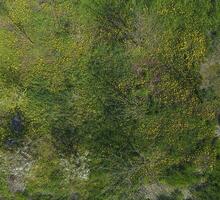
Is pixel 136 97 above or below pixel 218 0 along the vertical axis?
below

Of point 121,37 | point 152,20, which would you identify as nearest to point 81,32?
point 121,37

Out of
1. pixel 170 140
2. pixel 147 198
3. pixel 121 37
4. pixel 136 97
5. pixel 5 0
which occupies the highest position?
pixel 5 0

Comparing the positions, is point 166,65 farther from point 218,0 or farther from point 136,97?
point 218,0

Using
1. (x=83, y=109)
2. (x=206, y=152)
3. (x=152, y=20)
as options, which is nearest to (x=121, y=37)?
(x=152, y=20)

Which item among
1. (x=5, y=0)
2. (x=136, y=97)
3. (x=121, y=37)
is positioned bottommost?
(x=136, y=97)

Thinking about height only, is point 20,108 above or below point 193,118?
above

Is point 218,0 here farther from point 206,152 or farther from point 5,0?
point 5,0
